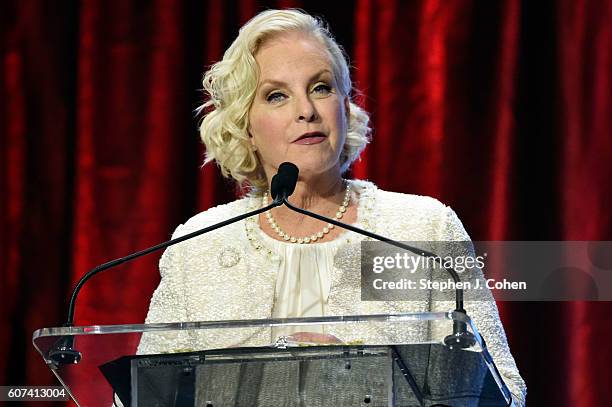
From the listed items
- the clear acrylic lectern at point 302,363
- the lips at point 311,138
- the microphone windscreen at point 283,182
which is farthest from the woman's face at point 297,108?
the clear acrylic lectern at point 302,363

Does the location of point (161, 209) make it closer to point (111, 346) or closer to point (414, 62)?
point (414, 62)

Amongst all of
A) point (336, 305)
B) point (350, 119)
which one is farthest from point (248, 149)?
point (336, 305)

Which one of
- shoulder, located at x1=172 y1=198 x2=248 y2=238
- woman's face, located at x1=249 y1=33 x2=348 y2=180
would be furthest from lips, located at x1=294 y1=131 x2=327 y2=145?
shoulder, located at x1=172 y1=198 x2=248 y2=238

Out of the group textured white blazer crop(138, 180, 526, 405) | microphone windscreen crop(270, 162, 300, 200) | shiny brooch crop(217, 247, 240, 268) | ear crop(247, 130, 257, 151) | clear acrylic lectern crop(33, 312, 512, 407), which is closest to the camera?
clear acrylic lectern crop(33, 312, 512, 407)

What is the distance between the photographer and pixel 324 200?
2496mm

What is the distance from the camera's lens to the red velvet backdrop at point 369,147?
116 inches

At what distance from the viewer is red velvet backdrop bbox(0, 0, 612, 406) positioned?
2.95m

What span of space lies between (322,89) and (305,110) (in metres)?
0.11

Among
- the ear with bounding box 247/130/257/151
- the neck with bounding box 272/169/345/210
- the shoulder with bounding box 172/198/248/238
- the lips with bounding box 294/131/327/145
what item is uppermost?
the ear with bounding box 247/130/257/151

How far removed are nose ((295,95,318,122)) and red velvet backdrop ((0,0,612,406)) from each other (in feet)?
2.38

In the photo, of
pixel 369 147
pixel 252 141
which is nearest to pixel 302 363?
pixel 252 141

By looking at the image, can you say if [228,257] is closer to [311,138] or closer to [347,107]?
[311,138]

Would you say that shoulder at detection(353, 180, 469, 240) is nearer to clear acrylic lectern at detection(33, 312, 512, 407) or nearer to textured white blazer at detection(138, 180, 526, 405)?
textured white blazer at detection(138, 180, 526, 405)

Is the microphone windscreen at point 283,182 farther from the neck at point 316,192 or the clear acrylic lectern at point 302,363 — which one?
the neck at point 316,192
